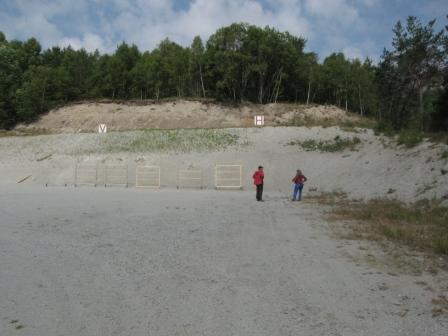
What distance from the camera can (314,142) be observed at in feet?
99.7

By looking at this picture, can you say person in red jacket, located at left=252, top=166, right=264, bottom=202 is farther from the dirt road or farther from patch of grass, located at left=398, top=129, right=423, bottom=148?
patch of grass, located at left=398, top=129, right=423, bottom=148

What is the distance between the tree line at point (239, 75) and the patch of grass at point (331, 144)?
1810 centimetres

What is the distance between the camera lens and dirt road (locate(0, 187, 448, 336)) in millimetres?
4656

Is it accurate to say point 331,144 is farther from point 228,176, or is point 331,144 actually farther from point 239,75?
point 239,75

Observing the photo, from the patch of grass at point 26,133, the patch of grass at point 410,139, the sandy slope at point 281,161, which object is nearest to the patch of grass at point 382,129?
the sandy slope at point 281,161

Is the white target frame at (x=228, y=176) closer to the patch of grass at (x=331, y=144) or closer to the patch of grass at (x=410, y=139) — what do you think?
the patch of grass at (x=331, y=144)

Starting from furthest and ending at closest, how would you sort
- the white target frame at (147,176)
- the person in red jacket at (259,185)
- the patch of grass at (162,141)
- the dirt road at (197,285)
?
1. the patch of grass at (162,141)
2. the white target frame at (147,176)
3. the person in red jacket at (259,185)
4. the dirt road at (197,285)

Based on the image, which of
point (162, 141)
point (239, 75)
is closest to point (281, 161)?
point (162, 141)

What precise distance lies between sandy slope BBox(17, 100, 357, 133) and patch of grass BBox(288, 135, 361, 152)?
17.6 metres

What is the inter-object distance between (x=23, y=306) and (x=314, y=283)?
3.96 metres

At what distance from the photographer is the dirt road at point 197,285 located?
15.3 feet

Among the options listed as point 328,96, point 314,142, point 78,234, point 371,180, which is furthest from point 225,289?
point 328,96

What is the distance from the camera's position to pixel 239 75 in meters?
55.4

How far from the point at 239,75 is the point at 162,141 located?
2509 cm
